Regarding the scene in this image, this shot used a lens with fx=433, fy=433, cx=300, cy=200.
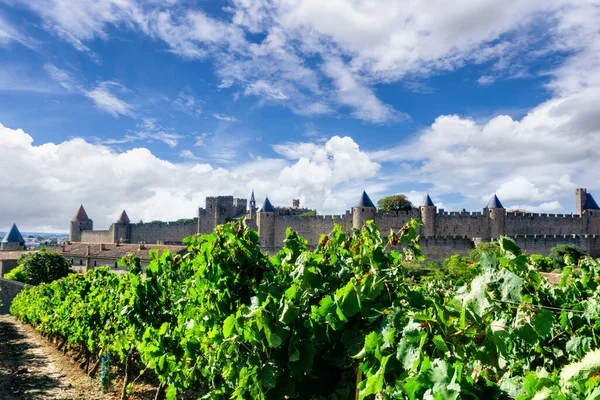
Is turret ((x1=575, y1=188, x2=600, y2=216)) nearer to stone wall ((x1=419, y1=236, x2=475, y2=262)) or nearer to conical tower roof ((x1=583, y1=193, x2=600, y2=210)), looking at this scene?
conical tower roof ((x1=583, y1=193, x2=600, y2=210))

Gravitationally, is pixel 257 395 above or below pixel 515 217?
below

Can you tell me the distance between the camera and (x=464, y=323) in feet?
5.74

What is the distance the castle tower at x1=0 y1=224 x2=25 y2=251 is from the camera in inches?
2004

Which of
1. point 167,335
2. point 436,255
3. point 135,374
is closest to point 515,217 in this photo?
point 436,255

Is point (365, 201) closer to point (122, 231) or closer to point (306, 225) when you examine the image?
point (306, 225)

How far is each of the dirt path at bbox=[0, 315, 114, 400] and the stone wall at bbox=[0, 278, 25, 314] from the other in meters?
13.3

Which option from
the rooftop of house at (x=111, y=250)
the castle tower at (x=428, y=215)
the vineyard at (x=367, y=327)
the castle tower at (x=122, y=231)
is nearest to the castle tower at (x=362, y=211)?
the castle tower at (x=428, y=215)

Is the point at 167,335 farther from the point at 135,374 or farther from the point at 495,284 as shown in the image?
the point at 135,374

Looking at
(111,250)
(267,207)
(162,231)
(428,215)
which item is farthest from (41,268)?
(428,215)

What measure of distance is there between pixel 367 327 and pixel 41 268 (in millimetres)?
32673

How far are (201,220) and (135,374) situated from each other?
1546 inches

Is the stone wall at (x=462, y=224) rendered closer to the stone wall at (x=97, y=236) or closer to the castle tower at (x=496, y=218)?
the castle tower at (x=496, y=218)

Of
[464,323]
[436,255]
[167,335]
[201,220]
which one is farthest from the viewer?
[201,220]

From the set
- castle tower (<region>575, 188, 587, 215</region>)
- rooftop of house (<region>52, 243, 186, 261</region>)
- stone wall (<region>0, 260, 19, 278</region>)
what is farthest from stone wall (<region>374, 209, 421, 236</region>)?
stone wall (<region>0, 260, 19, 278</region>)
